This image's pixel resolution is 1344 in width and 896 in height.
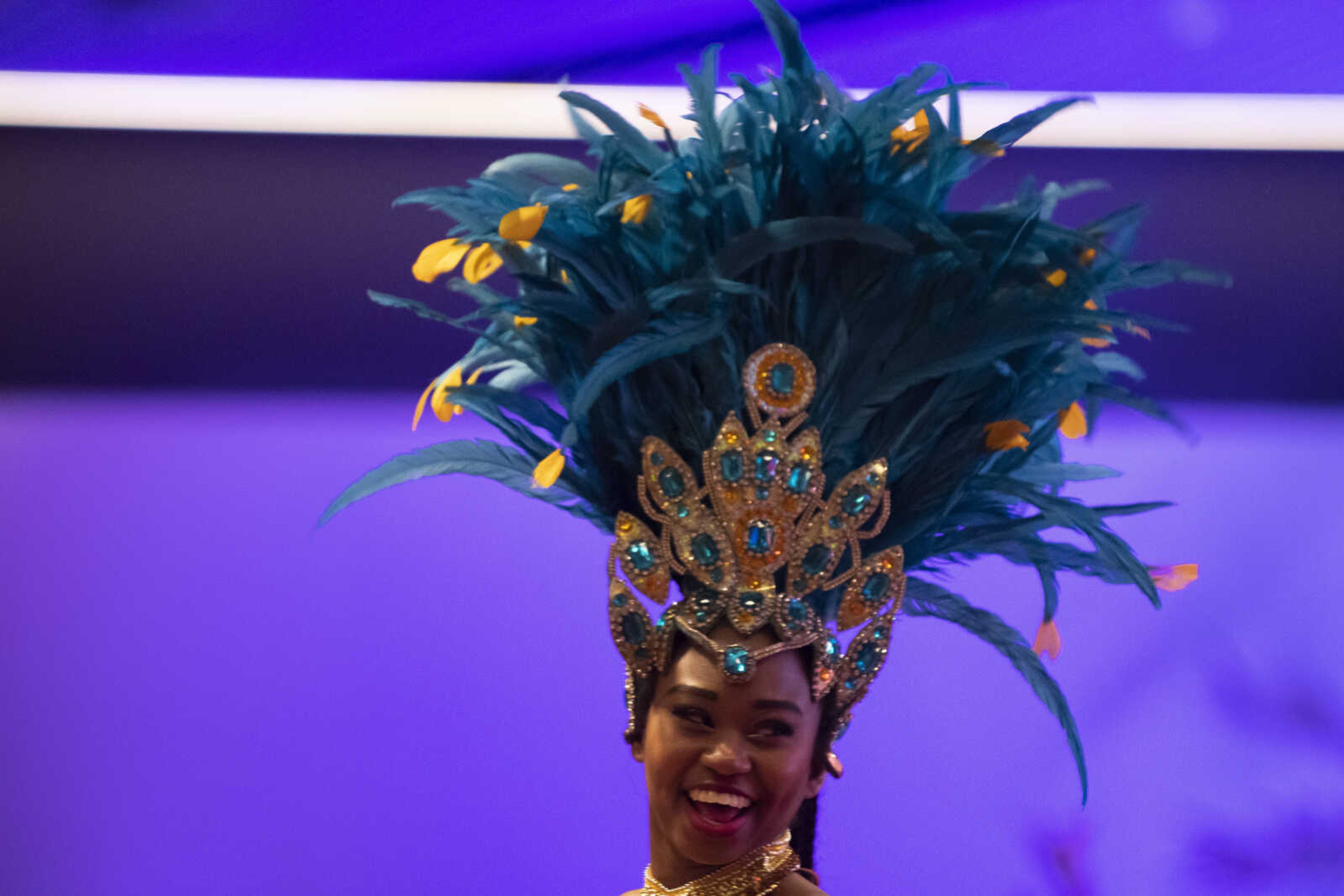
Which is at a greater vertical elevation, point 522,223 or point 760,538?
point 522,223

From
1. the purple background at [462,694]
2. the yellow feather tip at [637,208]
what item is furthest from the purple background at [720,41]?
the yellow feather tip at [637,208]

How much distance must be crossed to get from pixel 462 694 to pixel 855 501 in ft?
3.00

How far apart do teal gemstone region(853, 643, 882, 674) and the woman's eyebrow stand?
10 cm

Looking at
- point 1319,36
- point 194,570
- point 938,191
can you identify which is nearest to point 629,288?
point 938,191

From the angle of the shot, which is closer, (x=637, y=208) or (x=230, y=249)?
(x=637, y=208)

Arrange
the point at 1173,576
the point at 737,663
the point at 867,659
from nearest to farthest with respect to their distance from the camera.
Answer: the point at 737,663 → the point at 867,659 → the point at 1173,576

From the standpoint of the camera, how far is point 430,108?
6.94 ft

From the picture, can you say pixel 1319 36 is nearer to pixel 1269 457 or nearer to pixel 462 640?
pixel 1269 457

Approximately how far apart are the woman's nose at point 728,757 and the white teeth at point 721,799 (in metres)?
0.02

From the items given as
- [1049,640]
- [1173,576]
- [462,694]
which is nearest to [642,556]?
[1049,640]

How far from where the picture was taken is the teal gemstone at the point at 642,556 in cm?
143

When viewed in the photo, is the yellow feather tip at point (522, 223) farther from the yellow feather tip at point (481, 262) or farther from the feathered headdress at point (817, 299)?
the yellow feather tip at point (481, 262)

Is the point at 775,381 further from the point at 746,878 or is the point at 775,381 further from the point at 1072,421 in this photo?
the point at 746,878

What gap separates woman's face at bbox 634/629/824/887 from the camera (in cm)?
136
